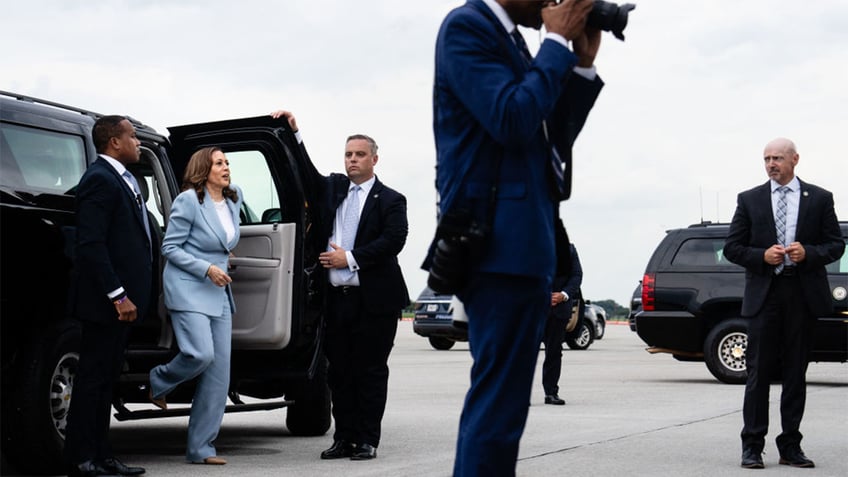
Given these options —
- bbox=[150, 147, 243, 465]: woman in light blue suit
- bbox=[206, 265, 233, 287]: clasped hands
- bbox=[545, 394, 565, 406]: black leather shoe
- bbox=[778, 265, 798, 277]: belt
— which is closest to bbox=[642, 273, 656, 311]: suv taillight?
bbox=[545, 394, 565, 406]: black leather shoe

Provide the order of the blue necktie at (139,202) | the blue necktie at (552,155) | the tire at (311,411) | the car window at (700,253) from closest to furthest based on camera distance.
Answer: the blue necktie at (552,155)
the blue necktie at (139,202)
the tire at (311,411)
the car window at (700,253)

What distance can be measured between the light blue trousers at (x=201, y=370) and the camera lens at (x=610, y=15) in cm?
459

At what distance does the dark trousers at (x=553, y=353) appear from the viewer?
1260 centimetres

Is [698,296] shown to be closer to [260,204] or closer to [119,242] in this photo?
[260,204]

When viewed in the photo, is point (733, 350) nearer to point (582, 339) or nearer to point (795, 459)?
point (795, 459)

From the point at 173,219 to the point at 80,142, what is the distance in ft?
2.29

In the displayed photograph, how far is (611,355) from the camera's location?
24547 millimetres

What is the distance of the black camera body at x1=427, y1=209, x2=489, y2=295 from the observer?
329 cm

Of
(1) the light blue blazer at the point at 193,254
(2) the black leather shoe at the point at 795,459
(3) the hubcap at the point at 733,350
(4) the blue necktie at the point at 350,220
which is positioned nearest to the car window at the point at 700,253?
(3) the hubcap at the point at 733,350

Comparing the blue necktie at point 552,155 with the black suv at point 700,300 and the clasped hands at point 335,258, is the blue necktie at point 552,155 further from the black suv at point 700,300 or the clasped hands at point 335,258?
the black suv at point 700,300

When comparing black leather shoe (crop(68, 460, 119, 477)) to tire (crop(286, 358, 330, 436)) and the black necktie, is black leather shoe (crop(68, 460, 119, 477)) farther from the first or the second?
the black necktie

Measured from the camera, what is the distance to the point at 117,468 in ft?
22.6

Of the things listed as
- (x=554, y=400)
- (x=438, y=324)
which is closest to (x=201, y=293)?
(x=554, y=400)

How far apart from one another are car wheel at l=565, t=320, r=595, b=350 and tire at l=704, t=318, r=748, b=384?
11.2 metres
